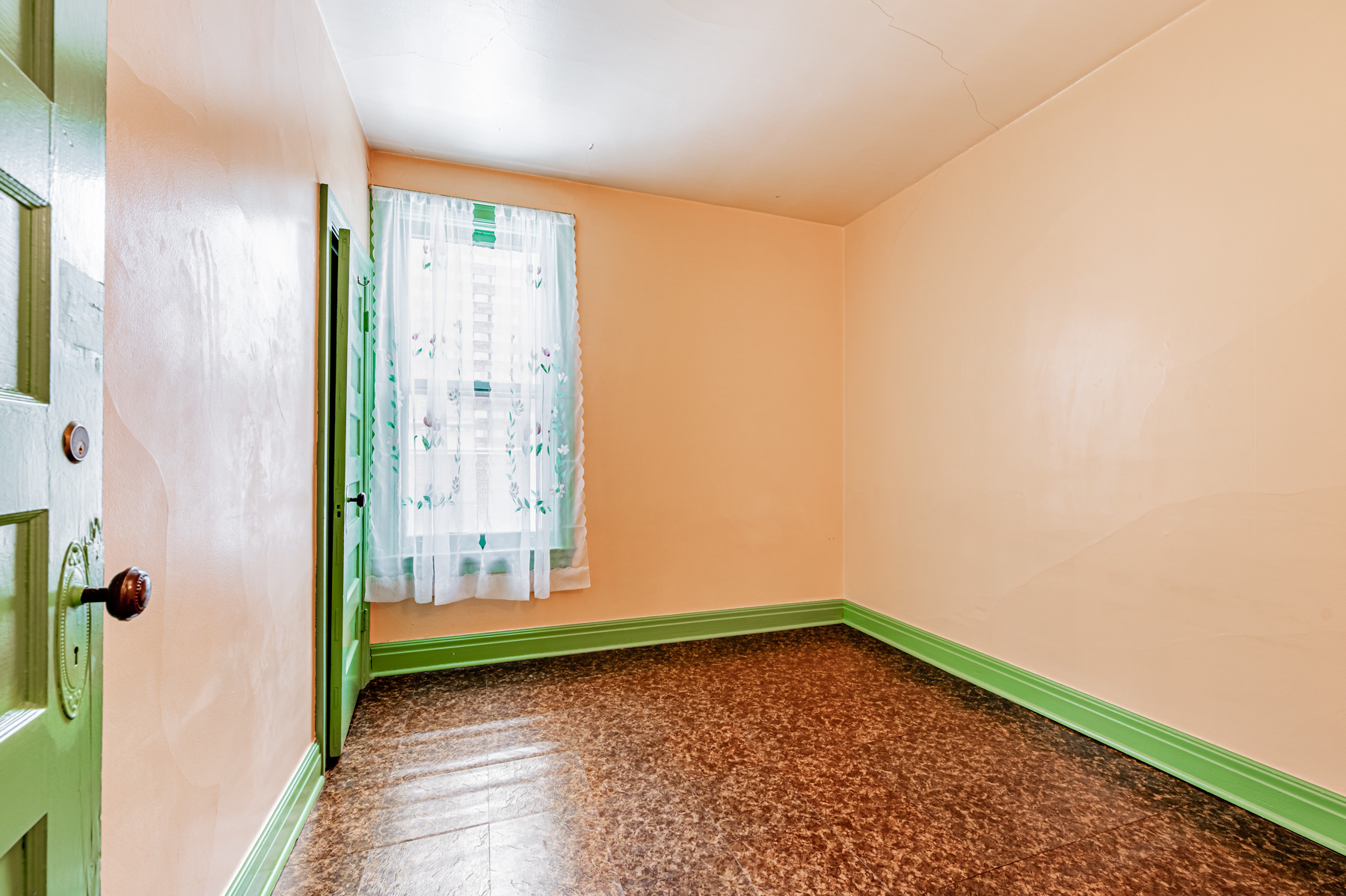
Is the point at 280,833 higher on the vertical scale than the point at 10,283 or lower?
lower

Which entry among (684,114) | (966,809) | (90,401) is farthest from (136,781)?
(684,114)

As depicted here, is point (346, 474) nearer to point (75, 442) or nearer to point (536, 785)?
point (536, 785)

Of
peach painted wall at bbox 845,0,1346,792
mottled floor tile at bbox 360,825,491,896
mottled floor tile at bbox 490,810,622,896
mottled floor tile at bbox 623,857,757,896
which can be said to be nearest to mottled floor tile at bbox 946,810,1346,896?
peach painted wall at bbox 845,0,1346,792

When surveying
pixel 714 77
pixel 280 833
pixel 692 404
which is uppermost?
pixel 714 77

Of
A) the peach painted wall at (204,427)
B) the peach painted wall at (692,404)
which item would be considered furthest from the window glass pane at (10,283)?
the peach painted wall at (692,404)

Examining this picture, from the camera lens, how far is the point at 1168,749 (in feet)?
6.97

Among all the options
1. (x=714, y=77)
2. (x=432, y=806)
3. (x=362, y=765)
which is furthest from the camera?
(x=714, y=77)

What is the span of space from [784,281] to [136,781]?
3539mm

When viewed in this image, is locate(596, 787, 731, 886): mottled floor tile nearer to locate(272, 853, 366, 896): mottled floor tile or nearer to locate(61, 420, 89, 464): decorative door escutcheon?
locate(272, 853, 366, 896): mottled floor tile

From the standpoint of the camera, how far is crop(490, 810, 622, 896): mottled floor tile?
1.58 m

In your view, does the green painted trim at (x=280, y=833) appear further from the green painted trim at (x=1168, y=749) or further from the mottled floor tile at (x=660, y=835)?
the green painted trim at (x=1168, y=749)

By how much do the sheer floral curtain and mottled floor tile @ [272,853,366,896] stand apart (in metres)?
1.39

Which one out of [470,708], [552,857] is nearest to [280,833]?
[552,857]

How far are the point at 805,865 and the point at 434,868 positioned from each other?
0.99 meters
